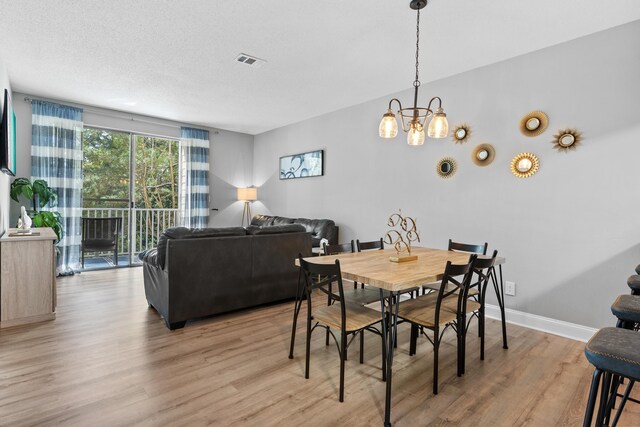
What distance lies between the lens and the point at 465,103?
143 inches

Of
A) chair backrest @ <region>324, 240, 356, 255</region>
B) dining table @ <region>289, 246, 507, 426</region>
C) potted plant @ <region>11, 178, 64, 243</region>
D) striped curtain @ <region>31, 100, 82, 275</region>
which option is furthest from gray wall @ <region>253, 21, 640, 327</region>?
striped curtain @ <region>31, 100, 82, 275</region>

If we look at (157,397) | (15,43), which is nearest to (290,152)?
(15,43)

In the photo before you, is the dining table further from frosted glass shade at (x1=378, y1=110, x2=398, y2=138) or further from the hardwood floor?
frosted glass shade at (x1=378, y1=110, x2=398, y2=138)

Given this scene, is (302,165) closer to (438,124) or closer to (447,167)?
(447,167)

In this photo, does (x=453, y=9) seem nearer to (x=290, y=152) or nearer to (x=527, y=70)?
(x=527, y=70)

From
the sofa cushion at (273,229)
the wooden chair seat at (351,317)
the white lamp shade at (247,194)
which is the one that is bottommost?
the wooden chair seat at (351,317)

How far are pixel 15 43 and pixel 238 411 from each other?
3.91 metres

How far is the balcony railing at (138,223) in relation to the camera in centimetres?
566

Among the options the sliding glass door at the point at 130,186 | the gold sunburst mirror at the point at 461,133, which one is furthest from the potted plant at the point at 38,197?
the gold sunburst mirror at the point at 461,133

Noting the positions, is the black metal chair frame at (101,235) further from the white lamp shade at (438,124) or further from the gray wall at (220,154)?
the white lamp shade at (438,124)

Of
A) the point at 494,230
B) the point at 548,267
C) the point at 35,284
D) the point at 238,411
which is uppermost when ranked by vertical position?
the point at 494,230

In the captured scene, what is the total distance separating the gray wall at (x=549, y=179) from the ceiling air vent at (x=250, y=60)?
141cm

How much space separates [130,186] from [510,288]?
5.92 metres

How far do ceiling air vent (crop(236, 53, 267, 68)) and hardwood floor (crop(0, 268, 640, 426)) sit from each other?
2658 millimetres
